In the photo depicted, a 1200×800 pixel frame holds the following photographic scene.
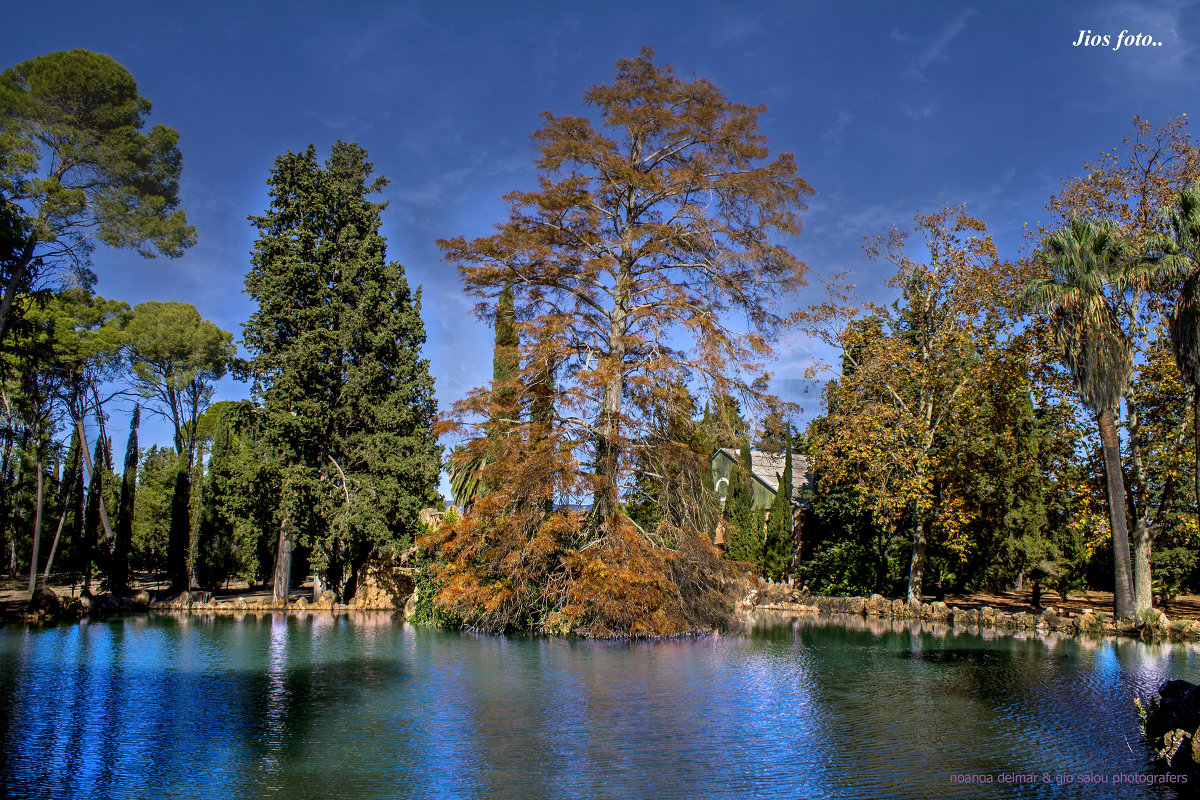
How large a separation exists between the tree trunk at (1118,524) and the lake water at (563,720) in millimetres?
4551

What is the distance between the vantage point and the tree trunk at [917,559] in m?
26.3

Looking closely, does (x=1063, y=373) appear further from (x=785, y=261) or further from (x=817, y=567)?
(x=817, y=567)

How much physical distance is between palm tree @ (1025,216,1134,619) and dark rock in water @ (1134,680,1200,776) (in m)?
13.8

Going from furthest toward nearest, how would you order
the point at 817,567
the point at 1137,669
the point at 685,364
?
the point at 817,567 → the point at 685,364 → the point at 1137,669

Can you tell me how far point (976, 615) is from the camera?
78.2 ft

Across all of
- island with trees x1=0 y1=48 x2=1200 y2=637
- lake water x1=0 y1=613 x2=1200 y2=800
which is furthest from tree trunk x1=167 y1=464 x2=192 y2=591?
lake water x1=0 y1=613 x2=1200 y2=800

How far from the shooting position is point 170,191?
91.9 ft

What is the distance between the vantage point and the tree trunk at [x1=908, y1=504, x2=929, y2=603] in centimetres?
2634

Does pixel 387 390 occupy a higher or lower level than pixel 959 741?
higher

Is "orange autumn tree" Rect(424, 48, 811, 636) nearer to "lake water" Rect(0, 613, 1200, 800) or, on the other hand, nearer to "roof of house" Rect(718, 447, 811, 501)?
"lake water" Rect(0, 613, 1200, 800)

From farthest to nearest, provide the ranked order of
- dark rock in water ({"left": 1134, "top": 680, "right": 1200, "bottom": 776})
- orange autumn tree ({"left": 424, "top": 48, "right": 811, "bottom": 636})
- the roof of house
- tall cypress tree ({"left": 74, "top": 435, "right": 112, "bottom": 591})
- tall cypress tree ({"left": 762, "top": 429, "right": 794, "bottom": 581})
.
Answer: the roof of house → tall cypress tree ({"left": 762, "top": 429, "right": 794, "bottom": 581}) → tall cypress tree ({"left": 74, "top": 435, "right": 112, "bottom": 591}) → orange autumn tree ({"left": 424, "top": 48, "right": 811, "bottom": 636}) → dark rock in water ({"left": 1134, "top": 680, "right": 1200, "bottom": 776})

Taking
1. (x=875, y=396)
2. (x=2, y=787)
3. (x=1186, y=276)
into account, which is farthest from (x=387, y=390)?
(x=1186, y=276)

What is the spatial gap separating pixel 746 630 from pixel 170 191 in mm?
25621

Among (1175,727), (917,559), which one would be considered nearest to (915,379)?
(917,559)
